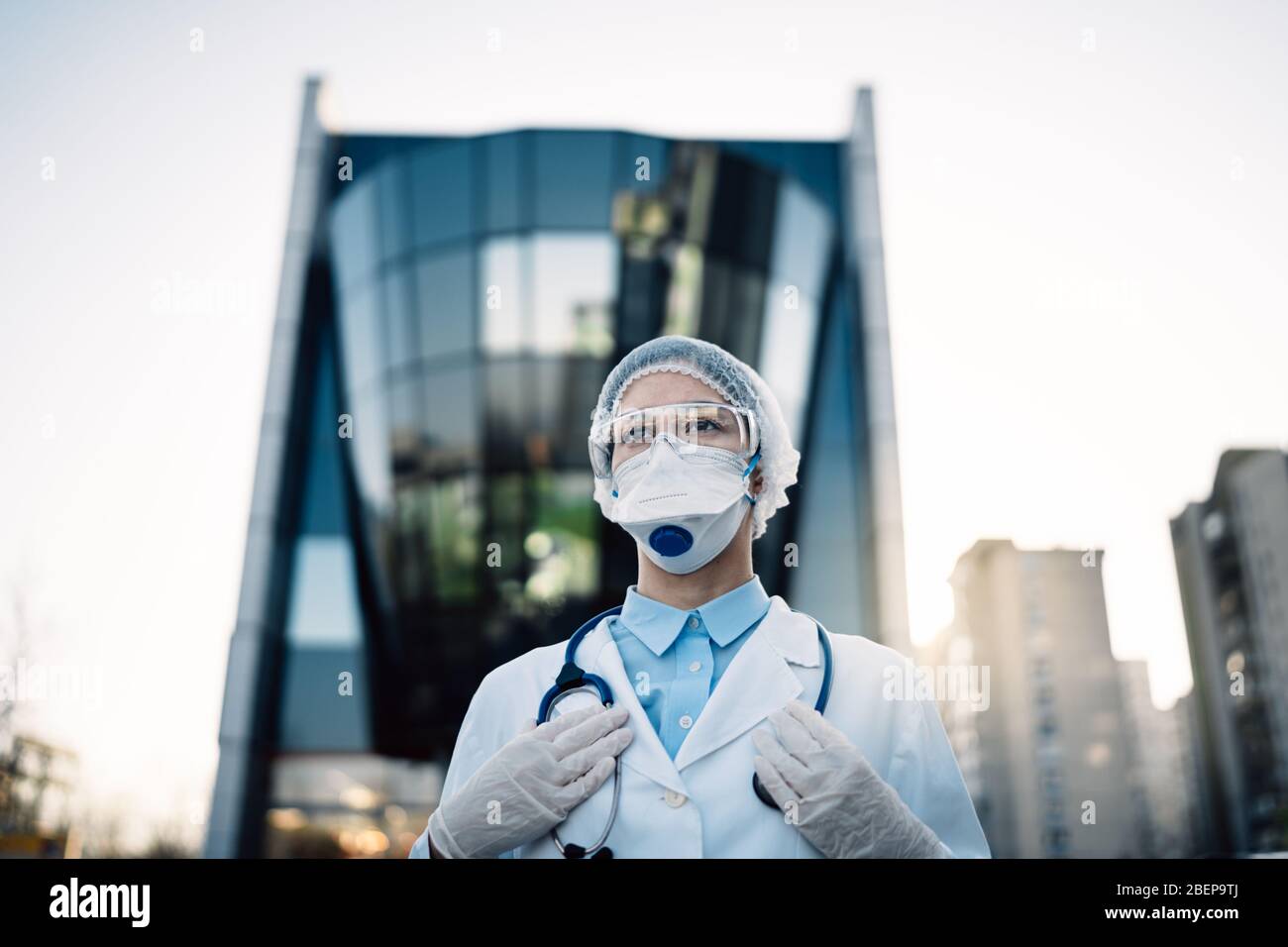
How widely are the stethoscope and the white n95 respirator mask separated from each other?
25cm

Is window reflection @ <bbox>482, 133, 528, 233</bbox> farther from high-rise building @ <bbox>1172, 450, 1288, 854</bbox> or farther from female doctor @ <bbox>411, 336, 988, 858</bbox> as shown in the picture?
high-rise building @ <bbox>1172, 450, 1288, 854</bbox>

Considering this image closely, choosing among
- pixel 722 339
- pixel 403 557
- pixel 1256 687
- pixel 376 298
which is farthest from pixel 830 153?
pixel 1256 687

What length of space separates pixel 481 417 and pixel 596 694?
32.1ft

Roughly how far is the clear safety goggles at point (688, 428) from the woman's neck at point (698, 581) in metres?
0.26

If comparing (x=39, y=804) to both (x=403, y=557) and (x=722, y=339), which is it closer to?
(x=403, y=557)

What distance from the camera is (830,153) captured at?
13039 millimetres

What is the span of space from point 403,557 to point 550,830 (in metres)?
10.7

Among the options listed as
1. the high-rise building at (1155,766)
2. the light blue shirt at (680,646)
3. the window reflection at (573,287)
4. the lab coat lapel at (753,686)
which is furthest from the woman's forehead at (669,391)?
the high-rise building at (1155,766)

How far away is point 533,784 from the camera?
181 centimetres

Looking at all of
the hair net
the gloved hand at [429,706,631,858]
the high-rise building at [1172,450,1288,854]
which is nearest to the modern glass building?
the hair net

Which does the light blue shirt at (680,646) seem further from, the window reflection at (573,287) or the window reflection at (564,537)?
the window reflection at (573,287)

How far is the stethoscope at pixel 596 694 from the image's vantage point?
1773 millimetres

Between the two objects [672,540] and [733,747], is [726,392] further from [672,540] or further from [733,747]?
[733,747]

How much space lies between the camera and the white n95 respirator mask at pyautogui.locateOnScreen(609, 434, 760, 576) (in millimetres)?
2125
